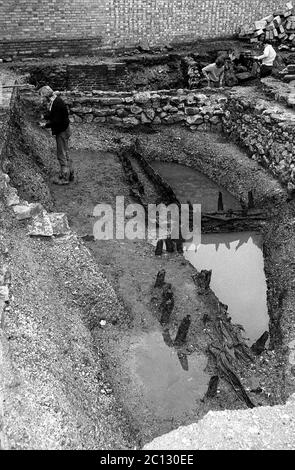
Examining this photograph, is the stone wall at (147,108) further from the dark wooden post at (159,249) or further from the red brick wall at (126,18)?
the dark wooden post at (159,249)

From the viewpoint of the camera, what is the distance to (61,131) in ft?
31.5

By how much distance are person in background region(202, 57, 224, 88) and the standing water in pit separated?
13.7 feet

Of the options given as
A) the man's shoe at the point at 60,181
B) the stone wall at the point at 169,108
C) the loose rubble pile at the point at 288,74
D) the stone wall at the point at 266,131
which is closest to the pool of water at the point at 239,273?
the stone wall at the point at 266,131

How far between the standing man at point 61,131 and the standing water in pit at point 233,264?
7.71 feet

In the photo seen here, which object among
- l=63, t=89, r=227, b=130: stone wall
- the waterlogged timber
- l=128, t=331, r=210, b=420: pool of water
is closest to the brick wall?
l=63, t=89, r=227, b=130: stone wall

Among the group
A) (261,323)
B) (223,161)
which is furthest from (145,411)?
(223,161)

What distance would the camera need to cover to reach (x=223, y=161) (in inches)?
445

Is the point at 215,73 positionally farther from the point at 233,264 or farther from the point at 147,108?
the point at 233,264

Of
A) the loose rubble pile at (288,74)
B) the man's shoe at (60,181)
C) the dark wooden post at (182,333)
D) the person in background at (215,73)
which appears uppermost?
the loose rubble pile at (288,74)

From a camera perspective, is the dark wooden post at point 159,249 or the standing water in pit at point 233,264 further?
the dark wooden post at point 159,249

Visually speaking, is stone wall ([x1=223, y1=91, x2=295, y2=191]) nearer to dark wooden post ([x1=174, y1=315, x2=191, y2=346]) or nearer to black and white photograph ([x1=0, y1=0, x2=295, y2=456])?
black and white photograph ([x1=0, y1=0, x2=295, y2=456])

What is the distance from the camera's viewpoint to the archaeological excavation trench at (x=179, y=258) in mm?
5707

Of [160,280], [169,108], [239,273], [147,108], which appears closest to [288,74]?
[169,108]

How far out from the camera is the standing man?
9385mm
